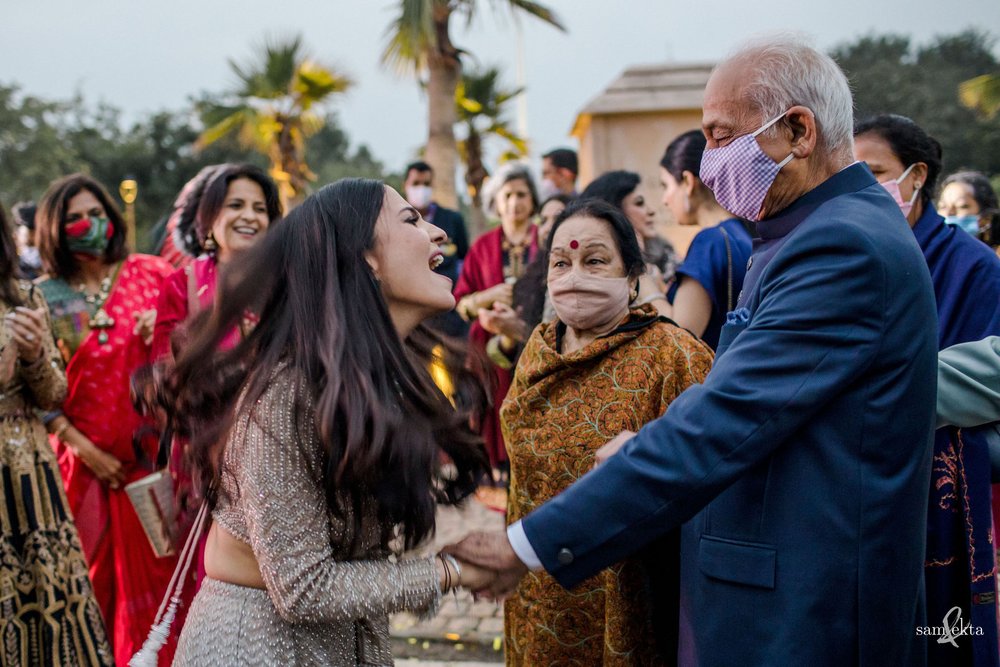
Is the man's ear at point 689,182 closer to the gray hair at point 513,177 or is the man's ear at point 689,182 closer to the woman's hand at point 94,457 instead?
the gray hair at point 513,177

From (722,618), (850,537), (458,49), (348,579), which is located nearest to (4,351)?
(348,579)

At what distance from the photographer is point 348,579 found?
1.73 m

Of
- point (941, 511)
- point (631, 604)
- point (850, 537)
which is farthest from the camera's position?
point (631, 604)

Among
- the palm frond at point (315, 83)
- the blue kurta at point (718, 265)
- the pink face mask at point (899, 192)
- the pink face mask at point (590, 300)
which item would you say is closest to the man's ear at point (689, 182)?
the blue kurta at point (718, 265)

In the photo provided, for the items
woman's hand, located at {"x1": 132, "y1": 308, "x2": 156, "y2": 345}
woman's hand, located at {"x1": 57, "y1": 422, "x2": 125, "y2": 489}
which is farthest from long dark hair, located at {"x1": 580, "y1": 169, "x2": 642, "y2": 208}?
woman's hand, located at {"x1": 57, "y1": 422, "x2": 125, "y2": 489}

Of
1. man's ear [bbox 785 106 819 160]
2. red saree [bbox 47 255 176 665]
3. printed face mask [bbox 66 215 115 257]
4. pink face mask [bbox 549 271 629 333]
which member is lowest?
red saree [bbox 47 255 176 665]

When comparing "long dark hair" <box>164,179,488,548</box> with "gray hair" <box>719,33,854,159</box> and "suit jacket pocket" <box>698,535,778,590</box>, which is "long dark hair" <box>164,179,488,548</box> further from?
"gray hair" <box>719,33,854,159</box>

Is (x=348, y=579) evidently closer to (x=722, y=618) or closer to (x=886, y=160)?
(x=722, y=618)

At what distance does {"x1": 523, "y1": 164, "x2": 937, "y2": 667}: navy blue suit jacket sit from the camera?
1711 millimetres

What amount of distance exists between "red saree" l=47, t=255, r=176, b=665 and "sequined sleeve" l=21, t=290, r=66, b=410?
352 millimetres

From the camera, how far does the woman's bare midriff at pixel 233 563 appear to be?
1.83 m

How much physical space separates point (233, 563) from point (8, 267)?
8.14 ft

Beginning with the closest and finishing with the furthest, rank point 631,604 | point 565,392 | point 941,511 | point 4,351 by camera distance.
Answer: point 941,511 → point 631,604 → point 565,392 → point 4,351

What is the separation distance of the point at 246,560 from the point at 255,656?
0.67 feet
